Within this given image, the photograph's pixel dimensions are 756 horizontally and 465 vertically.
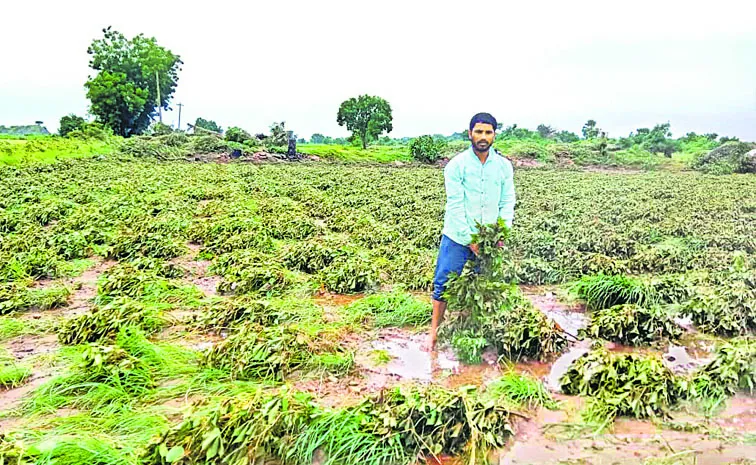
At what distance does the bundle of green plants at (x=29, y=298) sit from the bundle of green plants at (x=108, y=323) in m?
1.04

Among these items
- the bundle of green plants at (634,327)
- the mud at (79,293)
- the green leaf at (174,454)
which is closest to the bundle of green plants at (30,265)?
the mud at (79,293)

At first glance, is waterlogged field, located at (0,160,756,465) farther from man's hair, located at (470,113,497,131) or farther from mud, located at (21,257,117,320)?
man's hair, located at (470,113,497,131)

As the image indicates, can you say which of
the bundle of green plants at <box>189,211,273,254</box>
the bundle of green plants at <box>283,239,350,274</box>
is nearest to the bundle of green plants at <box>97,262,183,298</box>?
the bundle of green plants at <box>283,239,350,274</box>

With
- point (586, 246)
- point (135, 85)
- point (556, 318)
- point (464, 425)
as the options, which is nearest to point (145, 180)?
point (586, 246)

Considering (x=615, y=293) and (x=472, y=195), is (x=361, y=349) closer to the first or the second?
Result: (x=472, y=195)

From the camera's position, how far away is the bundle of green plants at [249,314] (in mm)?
5340

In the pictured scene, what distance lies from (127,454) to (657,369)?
336 cm

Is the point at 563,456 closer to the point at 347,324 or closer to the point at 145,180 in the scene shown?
the point at 347,324

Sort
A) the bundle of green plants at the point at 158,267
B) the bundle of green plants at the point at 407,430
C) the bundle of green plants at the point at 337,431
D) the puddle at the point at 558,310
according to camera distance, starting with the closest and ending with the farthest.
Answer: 1. the bundle of green plants at the point at 337,431
2. the bundle of green plants at the point at 407,430
3. the puddle at the point at 558,310
4. the bundle of green plants at the point at 158,267

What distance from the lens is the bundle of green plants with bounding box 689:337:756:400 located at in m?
3.79

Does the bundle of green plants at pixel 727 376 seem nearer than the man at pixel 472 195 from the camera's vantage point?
Yes

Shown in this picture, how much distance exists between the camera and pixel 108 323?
5000 mm

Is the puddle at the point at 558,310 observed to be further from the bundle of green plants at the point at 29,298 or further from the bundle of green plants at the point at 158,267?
the bundle of green plants at the point at 29,298

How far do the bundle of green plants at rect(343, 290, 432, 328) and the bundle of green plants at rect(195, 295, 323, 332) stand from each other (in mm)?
407
